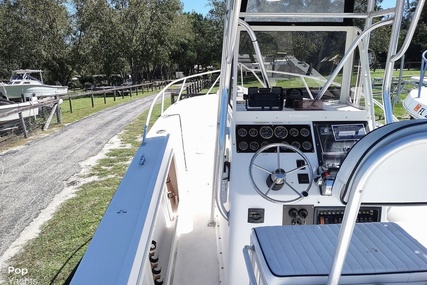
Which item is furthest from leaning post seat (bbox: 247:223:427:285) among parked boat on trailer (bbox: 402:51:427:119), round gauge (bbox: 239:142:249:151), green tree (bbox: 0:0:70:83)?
green tree (bbox: 0:0:70:83)

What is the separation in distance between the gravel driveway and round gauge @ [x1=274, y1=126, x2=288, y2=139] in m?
2.92

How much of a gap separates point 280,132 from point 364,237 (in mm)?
999

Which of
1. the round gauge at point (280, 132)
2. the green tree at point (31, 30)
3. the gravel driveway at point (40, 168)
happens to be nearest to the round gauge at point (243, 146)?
the round gauge at point (280, 132)

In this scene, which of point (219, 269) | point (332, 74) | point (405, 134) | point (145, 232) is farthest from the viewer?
point (332, 74)

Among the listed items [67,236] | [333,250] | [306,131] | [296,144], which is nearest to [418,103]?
[306,131]

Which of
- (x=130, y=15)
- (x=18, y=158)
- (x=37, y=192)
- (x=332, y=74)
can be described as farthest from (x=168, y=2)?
(x=332, y=74)

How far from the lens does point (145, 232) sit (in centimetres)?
151

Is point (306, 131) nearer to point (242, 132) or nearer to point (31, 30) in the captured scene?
point (242, 132)

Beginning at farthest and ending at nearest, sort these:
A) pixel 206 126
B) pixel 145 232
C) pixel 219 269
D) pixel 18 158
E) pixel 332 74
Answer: pixel 18 158 → pixel 206 126 → pixel 332 74 → pixel 219 269 → pixel 145 232

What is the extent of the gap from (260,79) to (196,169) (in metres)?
1.74

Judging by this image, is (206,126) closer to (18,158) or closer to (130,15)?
(18,158)

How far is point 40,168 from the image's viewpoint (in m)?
5.43

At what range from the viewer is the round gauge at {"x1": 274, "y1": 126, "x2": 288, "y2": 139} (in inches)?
87.7

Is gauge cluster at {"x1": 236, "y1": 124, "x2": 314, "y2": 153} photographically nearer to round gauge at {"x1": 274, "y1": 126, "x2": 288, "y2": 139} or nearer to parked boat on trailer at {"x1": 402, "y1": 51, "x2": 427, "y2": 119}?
round gauge at {"x1": 274, "y1": 126, "x2": 288, "y2": 139}
